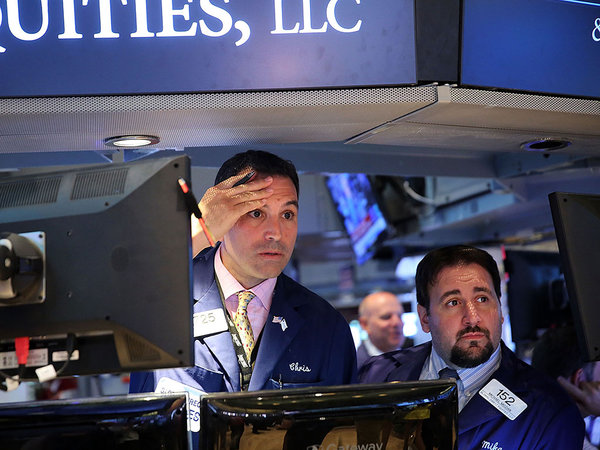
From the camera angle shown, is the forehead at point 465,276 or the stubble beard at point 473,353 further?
the forehead at point 465,276

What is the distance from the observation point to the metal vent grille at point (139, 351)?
1.83 metres

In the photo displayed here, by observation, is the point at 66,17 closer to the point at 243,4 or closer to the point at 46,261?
the point at 243,4

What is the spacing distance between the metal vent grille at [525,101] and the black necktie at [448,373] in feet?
3.37

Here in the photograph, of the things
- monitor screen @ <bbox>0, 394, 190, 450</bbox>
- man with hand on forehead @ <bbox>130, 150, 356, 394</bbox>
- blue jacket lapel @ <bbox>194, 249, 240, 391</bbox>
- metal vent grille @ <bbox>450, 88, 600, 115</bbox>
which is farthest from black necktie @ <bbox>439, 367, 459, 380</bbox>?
monitor screen @ <bbox>0, 394, 190, 450</bbox>

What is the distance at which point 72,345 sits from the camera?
1.84m

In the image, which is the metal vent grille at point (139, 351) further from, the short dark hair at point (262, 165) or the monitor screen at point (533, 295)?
the monitor screen at point (533, 295)

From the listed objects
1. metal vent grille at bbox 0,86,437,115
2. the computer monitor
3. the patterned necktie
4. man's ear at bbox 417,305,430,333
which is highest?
metal vent grille at bbox 0,86,437,115

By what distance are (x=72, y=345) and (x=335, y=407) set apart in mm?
641

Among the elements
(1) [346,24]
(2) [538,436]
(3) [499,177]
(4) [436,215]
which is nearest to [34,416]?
(1) [346,24]

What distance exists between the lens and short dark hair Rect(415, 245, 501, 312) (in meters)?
3.01

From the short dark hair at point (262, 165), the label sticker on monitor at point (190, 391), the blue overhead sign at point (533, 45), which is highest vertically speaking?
the blue overhead sign at point (533, 45)

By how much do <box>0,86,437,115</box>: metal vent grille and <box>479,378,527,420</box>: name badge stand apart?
42.1 inches

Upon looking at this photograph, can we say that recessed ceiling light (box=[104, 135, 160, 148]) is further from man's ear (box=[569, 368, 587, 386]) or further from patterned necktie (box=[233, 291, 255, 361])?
man's ear (box=[569, 368, 587, 386])

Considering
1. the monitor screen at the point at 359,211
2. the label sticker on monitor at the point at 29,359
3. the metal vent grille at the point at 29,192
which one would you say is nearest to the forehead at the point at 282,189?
the metal vent grille at the point at 29,192
